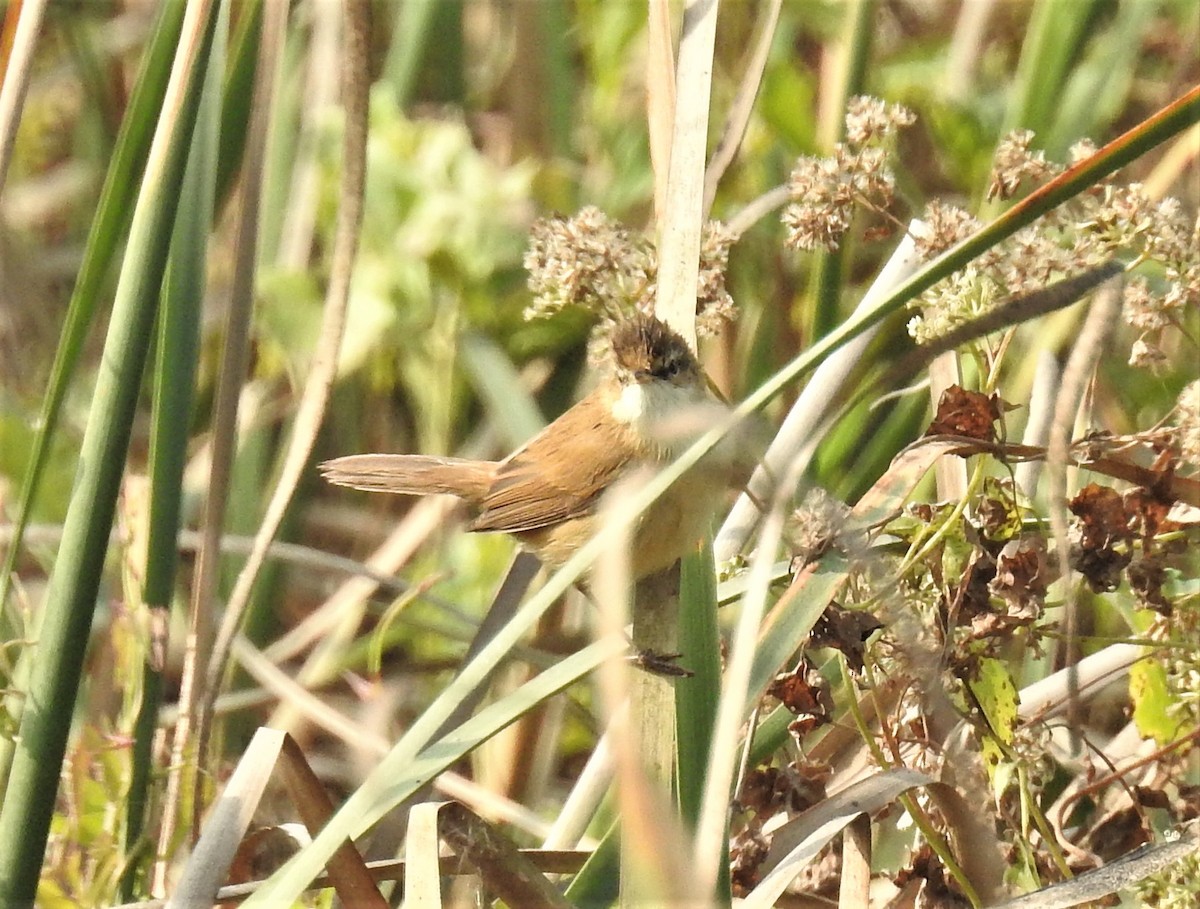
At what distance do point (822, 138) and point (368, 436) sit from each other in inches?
56.7

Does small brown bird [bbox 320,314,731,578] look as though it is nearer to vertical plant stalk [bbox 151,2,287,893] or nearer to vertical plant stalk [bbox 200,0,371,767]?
vertical plant stalk [bbox 200,0,371,767]

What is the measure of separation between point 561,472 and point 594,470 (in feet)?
0.26

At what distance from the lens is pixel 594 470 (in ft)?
9.21

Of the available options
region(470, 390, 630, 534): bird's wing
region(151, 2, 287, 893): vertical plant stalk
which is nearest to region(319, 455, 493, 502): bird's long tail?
region(470, 390, 630, 534): bird's wing

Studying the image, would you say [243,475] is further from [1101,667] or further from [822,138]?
[1101,667]

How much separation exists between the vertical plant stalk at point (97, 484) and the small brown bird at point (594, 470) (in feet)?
2.18

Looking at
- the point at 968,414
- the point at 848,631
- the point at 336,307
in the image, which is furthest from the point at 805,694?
the point at 336,307

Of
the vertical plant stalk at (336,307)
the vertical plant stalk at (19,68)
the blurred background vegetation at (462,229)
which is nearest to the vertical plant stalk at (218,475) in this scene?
the vertical plant stalk at (336,307)

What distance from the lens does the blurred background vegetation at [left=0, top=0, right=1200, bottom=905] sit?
3145mm

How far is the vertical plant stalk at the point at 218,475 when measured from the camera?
2.18 meters

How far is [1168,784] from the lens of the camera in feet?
6.72

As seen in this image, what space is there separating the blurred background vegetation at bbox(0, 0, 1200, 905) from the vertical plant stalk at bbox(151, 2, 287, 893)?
Answer: 452 millimetres

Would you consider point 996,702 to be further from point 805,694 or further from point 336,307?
point 336,307

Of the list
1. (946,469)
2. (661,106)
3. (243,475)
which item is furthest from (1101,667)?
(243,475)
